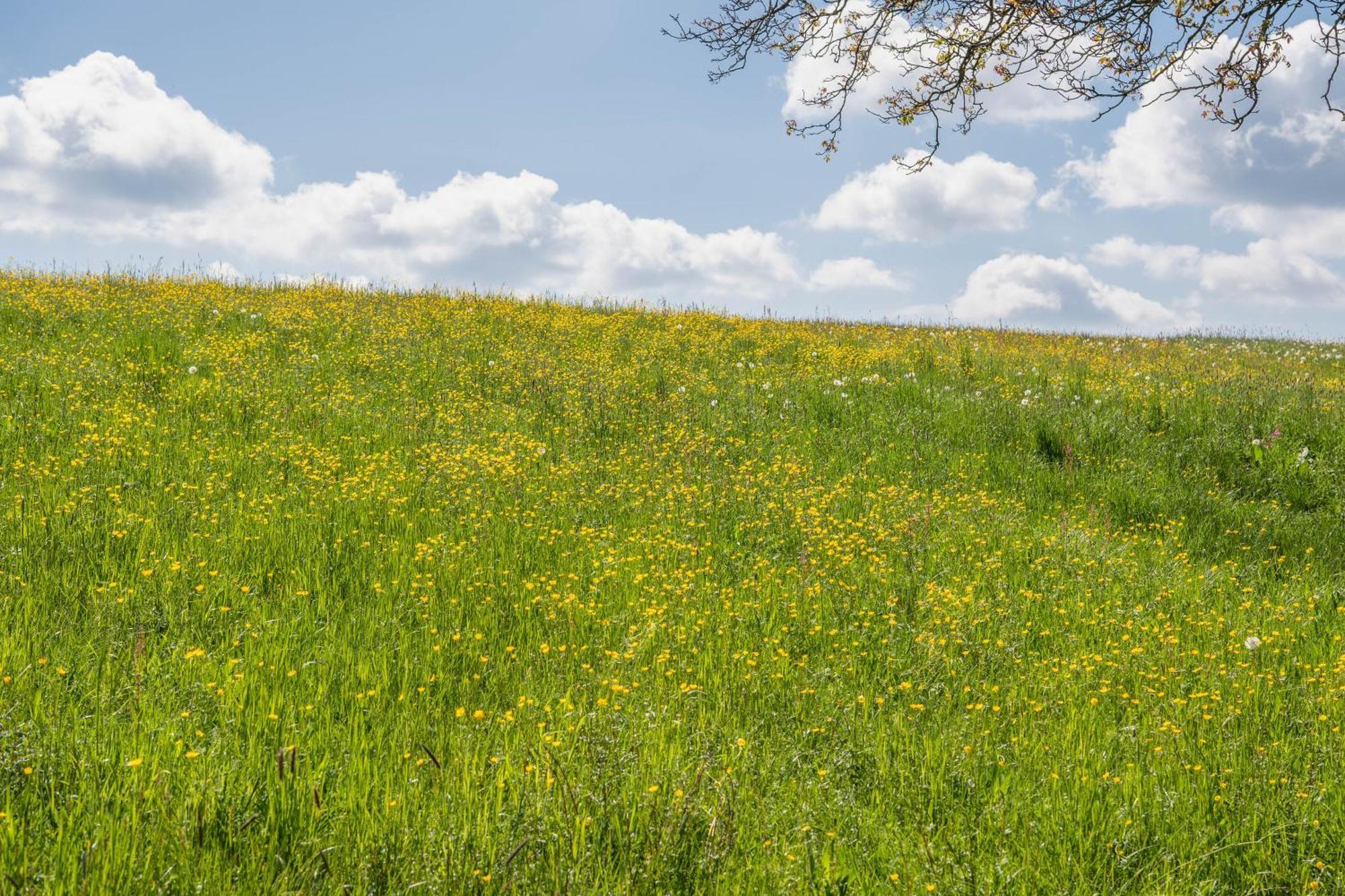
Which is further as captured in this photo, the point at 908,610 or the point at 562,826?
the point at 908,610

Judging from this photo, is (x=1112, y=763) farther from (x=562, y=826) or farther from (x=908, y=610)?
(x=562, y=826)

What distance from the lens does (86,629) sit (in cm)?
434

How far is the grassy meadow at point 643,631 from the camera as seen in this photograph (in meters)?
2.78

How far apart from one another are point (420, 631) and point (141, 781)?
6.35 ft

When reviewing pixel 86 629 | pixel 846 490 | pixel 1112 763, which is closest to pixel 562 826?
→ pixel 1112 763

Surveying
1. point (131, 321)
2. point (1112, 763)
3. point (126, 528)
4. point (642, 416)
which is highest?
point (131, 321)

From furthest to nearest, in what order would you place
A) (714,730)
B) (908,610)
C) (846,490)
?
(846,490) < (908,610) < (714,730)

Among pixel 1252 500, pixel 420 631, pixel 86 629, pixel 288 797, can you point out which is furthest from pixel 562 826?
pixel 1252 500

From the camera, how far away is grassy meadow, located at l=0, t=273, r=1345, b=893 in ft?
9.13

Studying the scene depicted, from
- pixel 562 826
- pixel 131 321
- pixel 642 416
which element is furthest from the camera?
pixel 131 321

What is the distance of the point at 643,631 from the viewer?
4.84 m

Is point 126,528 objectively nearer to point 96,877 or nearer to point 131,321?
point 96,877

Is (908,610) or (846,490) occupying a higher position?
(846,490)

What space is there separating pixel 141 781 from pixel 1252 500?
33.0 feet
